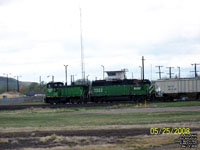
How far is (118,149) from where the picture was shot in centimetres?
1419

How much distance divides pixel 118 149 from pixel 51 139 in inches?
174

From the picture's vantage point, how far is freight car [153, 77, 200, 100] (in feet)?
172

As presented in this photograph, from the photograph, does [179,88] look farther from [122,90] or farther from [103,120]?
[103,120]

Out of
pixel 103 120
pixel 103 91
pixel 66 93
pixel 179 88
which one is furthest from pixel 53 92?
pixel 103 120

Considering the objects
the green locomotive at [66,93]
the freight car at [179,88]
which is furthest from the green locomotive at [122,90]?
the freight car at [179,88]

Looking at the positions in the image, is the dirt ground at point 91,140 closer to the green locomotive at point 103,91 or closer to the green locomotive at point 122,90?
the green locomotive at point 122,90

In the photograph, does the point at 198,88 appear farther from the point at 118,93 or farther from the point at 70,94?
the point at 70,94

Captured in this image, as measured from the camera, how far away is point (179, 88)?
53219mm

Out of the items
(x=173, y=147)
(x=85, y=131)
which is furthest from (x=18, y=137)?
(x=173, y=147)

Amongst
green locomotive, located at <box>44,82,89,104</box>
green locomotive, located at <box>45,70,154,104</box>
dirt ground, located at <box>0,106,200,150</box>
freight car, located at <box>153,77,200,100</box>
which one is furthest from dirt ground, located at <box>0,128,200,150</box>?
green locomotive, located at <box>44,82,89,104</box>

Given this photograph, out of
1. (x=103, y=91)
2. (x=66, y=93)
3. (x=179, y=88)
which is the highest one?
(x=179, y=88)

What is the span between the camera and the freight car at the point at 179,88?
52375 mm

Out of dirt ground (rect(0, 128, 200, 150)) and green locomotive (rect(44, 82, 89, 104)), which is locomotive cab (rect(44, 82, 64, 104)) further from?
→ dirt ground (rect(0, 128, 200, 150))

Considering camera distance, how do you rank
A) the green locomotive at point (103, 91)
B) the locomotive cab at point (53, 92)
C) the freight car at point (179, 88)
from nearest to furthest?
the freight car at point (179, 88), the green locomotive at point (103, 91), the locomotive cab at point (53, 92)
